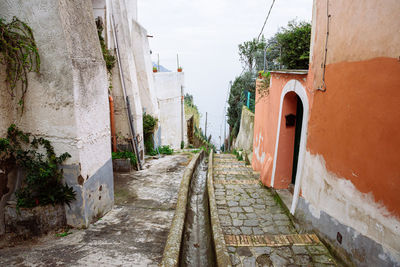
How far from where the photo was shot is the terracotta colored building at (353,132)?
279 cm

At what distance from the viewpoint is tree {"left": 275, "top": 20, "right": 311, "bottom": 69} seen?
8.21 metres

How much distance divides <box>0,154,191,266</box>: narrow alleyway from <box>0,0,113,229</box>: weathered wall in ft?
1.37

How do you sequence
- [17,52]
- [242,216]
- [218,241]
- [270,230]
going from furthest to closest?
[242,216] → [270,230] → [218,241] → [17,52]

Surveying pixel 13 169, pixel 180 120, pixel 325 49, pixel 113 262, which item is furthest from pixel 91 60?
pixel 180 120

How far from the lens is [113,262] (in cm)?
342

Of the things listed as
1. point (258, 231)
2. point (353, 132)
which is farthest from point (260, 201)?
point (353, 132)

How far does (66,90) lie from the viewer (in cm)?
382

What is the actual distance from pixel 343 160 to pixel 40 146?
4.65 m

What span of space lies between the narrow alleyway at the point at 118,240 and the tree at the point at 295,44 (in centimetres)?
607

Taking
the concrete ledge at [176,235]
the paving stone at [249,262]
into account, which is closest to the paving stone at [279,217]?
the paving stone at [249,262]

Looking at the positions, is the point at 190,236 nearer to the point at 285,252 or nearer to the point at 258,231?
the point at 258,231

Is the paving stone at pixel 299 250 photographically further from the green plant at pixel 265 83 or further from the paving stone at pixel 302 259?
the green plant at pixel 265 83

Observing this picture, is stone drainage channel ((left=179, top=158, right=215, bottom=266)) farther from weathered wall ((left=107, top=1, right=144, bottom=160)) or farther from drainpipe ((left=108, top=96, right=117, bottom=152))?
weathered wall ((left=107, top=1, right=144, bottom=160))

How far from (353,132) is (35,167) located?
185 inches
